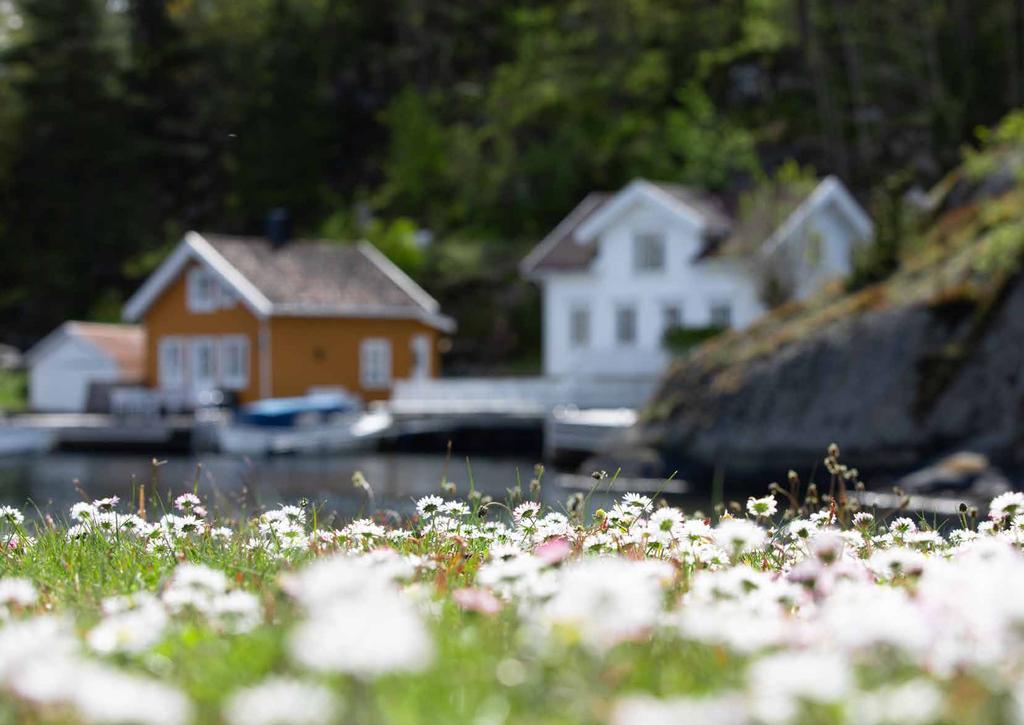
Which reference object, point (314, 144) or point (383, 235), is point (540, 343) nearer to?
point (383, 235)

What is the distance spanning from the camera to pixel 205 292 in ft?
141

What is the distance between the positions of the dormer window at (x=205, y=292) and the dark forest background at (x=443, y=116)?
1098 centimetres

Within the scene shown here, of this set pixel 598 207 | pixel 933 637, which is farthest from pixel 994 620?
pixel 598 207

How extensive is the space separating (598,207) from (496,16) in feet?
68.2

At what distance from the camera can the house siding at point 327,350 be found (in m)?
41.1

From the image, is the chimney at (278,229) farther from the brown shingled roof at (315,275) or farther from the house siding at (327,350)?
the house siding at (327,350)

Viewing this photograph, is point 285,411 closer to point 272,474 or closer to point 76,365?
point 272,474

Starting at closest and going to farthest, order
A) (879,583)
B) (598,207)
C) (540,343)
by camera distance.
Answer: (879,583) → (598,207) → (540,343)

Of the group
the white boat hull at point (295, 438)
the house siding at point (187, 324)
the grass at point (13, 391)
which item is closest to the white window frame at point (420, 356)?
the house siding at point (187, 324)

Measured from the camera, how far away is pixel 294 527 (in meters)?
5.55

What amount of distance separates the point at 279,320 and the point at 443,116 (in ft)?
79.8

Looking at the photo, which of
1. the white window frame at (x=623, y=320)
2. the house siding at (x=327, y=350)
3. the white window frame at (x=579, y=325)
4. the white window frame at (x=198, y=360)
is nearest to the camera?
the house siding at (x=327, y=350)

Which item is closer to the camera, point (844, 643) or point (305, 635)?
point (305, 635)

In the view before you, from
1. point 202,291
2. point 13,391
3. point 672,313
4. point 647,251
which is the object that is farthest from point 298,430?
point 13,391
